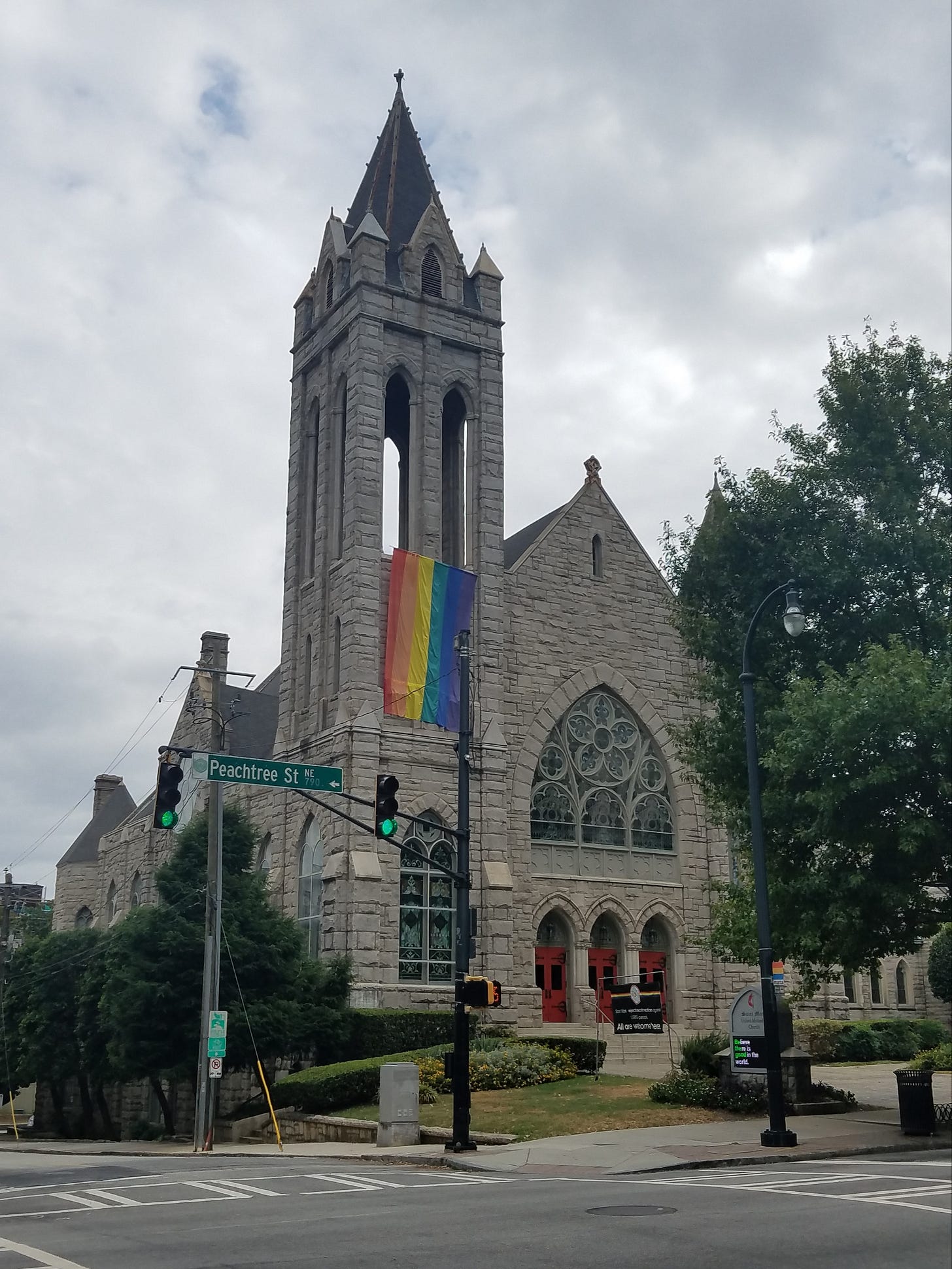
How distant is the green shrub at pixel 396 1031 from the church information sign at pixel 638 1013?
6.50 m

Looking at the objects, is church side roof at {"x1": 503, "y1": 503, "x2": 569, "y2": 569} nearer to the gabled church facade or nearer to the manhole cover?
the gabled church facade

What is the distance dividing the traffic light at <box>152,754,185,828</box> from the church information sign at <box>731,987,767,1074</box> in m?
8.99

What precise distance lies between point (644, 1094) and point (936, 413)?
13.2 metres

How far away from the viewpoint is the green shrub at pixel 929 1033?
39562mm

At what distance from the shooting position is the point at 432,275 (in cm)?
3956

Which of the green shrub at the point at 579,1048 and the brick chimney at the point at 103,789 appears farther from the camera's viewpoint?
the brick chimney at the point at 103,789

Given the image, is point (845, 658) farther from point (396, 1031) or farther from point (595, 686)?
point (595, 686)

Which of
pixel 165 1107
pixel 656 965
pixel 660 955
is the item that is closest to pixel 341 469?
pixel 660 955

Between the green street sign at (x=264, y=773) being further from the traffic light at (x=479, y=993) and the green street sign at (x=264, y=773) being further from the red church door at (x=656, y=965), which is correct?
the red church door at (x=656, y=965)

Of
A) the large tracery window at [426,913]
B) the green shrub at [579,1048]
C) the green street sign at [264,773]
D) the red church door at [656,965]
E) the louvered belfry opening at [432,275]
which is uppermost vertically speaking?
the louvered belfry opening at [432,275]

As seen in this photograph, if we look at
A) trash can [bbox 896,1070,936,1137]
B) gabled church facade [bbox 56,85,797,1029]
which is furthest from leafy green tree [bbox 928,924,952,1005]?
trash can [bbox 896,1070,936,1137]

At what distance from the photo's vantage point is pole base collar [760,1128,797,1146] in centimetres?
1761

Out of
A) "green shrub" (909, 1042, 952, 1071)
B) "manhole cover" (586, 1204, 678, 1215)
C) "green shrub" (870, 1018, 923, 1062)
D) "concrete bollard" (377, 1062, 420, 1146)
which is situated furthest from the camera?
"green shrub" (870, 1018, 923, 1062)

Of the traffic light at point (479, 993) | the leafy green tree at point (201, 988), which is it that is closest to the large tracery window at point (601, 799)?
the leafy green tree at point (201, 988)
